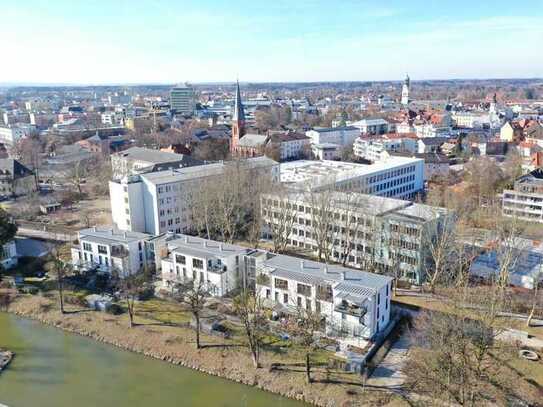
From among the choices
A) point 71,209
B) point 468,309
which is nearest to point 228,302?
point 468,309

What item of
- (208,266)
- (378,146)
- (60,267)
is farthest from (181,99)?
(208,266)

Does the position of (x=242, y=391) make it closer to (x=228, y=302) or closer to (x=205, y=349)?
(x=205, y=349)

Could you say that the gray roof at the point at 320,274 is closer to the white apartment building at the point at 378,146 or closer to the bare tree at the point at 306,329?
the bare tree at the point at 306,329

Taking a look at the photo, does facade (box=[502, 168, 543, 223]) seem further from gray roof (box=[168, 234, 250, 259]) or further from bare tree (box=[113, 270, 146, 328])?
bare tree (box=[113, 270, 146, 328])

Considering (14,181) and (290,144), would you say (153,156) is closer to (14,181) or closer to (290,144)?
(14,181)

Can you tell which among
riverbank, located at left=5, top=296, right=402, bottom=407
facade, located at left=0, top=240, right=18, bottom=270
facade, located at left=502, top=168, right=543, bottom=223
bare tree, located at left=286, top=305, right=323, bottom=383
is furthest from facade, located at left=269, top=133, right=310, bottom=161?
bare tree, located at left=286, top=305, right=323, bottom=383

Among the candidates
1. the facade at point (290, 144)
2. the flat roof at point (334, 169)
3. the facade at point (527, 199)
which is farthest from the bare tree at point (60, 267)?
the facade at point (290, 144)
